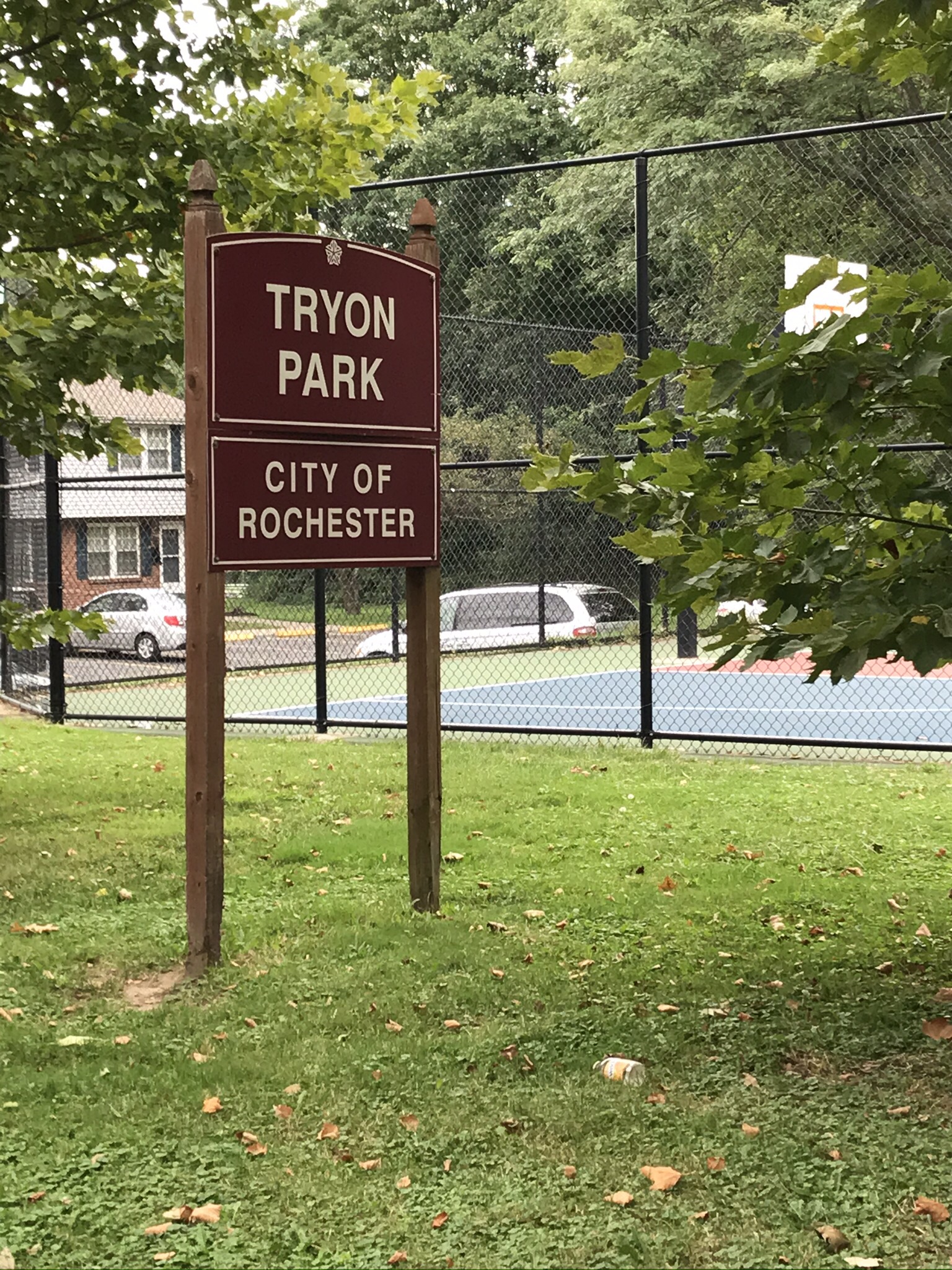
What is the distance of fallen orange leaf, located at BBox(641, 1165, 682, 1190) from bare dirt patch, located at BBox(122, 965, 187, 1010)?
79.3 inches

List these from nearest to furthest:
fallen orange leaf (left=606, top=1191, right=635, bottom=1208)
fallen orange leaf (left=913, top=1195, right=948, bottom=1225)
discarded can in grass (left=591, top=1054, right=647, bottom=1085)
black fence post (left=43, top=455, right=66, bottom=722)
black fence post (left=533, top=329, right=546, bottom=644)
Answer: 1. fallen orange leaf (left=913, top=1195, right=948, bottom=1225)
2. fallen orange leaf (left=606, top=1191, right=635, bottom=1208)
3. discarded can in grass (left=591, top=1054, right=647, bottom=1085)
4. black fence post (left=43, top=455, right=66, bottom=722)
5. black fence post (left=533, top=329, right=546, bottom=644)

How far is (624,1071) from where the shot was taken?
3924mm

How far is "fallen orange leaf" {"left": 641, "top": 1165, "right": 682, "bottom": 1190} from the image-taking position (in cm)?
325

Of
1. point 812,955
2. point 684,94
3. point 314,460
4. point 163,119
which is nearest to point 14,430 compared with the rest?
point 163,119

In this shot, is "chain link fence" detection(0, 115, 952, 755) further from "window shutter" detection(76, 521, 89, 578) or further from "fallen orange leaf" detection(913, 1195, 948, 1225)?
"fallen orange leaf" detection(913, 1195, 948, 1225)

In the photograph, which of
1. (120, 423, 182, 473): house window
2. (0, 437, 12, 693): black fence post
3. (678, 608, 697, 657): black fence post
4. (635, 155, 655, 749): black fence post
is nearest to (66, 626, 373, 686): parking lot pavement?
(0, 437, 12, 693): black fence post

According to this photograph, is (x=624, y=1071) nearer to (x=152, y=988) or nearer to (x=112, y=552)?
(x=152, y=988)

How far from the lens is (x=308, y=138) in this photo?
7000 millimetres

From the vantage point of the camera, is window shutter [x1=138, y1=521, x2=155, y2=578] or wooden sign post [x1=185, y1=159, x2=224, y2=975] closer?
wooden sign post [x1=185, y1=159, x2=224, y2=975]

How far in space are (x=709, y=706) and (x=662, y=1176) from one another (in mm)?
12102

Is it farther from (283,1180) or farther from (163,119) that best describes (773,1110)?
(163,119)

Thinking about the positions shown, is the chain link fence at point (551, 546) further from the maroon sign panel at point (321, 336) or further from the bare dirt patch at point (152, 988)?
the bare dirt patch at point (152, 988)

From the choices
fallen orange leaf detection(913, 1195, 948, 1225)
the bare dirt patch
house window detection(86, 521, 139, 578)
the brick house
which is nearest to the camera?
fallen orange leaf detection(913, 1195, 948, 1225)

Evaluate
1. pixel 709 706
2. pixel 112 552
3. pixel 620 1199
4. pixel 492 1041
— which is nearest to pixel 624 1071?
pixel 492 1041
